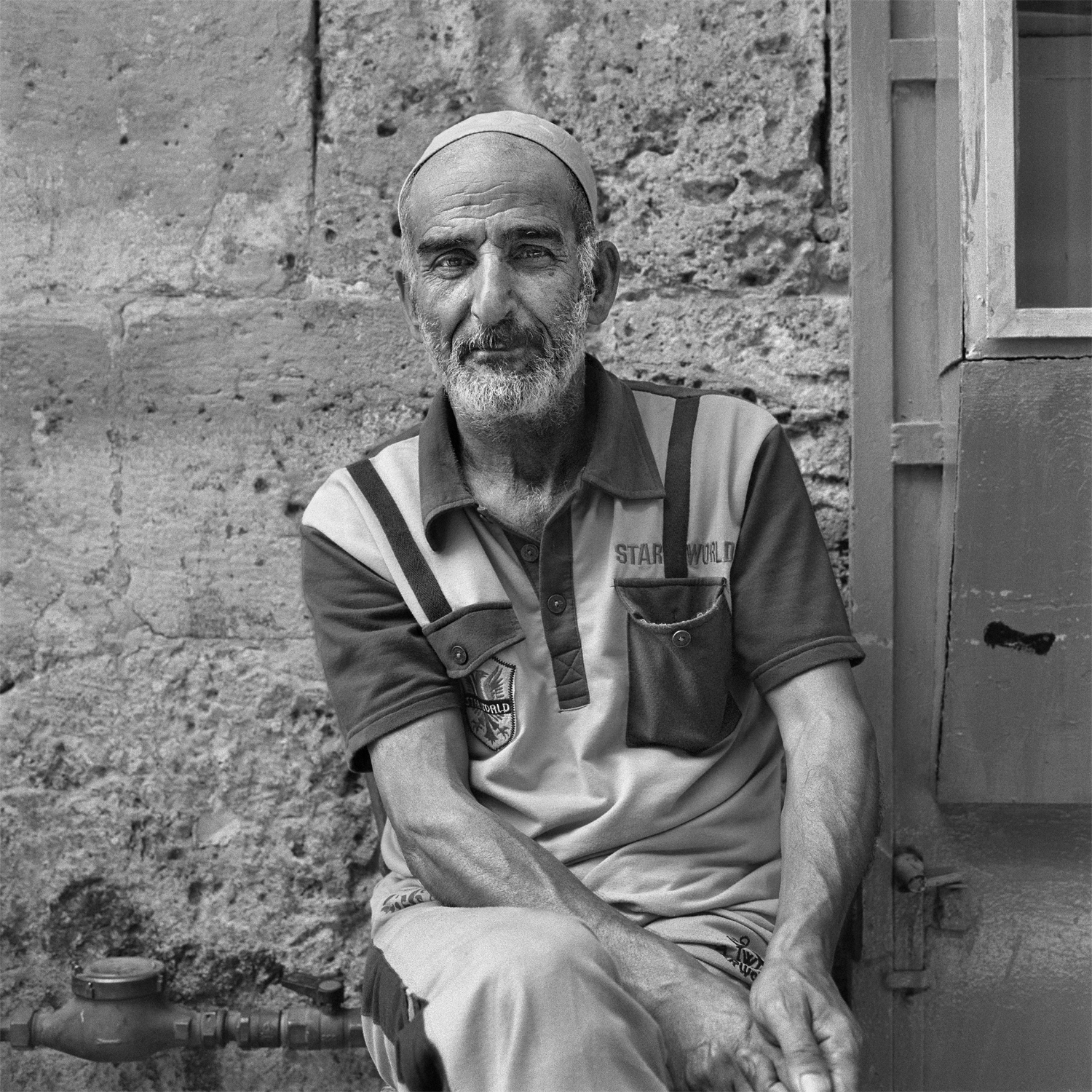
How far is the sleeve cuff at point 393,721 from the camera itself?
215 cm

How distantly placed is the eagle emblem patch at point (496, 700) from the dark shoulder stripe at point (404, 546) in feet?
0.40

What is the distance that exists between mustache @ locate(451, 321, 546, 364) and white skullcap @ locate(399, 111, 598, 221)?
0.98 feet

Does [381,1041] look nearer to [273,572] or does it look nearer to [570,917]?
[570,917]

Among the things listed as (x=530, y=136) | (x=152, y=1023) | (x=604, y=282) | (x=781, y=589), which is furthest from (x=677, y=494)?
(x=152, y=1023)

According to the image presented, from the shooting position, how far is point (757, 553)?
2.25 meters

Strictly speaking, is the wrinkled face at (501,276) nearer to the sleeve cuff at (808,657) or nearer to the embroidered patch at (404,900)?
the sleeve cuff at (808,657)

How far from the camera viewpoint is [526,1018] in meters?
1.66

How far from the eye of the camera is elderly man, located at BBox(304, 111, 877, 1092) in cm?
210

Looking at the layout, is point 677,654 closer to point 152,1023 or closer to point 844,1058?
point 844,1058

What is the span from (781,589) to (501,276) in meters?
0.72

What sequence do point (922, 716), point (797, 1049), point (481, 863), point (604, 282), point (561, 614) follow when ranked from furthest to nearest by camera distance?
1. point (922, 716)
2. point (604, 282)
3. point (561, 614)
4. point (481, 863)
5. point (797, 1049)

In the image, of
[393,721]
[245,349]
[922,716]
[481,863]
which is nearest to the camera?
[481,863]

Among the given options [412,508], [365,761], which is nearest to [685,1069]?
[365,761]

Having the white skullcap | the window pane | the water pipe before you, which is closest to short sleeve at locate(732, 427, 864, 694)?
the white skullcap
